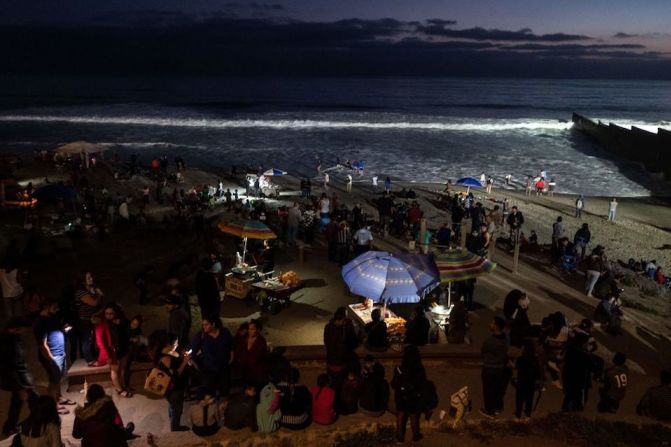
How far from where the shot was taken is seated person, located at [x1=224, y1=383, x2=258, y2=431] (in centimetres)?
617

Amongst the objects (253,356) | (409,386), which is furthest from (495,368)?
(253,356)

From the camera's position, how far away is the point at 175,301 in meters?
7.70

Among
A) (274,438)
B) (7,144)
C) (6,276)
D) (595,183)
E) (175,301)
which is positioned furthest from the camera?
(7,144)

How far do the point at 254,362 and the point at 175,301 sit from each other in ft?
5.64

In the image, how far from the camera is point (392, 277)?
331 inches

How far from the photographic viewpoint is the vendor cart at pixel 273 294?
10.5 m

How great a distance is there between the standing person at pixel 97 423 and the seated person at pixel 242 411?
52.8 inches

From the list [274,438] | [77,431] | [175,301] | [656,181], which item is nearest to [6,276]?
[175,301]

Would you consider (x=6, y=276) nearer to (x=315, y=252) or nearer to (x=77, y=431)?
(x=77, y=431)

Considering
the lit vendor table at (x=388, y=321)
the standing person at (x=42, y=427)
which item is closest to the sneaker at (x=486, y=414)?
the lit vendor table at (x=388, y=321)

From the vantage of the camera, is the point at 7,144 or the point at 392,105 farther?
the point at 392,105

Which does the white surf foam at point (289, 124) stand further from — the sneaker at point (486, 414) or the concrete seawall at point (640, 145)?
the sneaker at point (486, 414)

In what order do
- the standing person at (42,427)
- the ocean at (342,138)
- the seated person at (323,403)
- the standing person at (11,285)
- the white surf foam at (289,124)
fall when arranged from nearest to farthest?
the standing person at (42,427), the seated person at (323,403), the standing person at (11,285), the ocean at (342,138), the white surf foam at (289,124)

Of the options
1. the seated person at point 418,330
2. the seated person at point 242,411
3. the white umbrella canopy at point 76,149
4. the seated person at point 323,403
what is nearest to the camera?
the seated person at point 242,411
